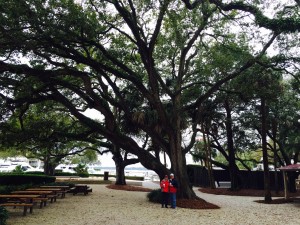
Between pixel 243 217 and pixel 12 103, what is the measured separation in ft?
36.5

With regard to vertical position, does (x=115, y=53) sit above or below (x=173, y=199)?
above

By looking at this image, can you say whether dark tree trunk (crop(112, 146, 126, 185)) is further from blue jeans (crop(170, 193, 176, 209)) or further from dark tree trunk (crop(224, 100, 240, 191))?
blue jeans (crop(170, 193, 176, 209))

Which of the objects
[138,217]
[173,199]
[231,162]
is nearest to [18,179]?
[173,199]

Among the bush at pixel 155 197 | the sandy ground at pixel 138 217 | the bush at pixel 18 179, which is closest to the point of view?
the sandy ground at pixel 138 217

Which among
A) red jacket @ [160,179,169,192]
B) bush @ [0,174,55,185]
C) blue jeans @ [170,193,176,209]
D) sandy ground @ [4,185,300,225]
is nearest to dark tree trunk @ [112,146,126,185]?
bush @ [0,174,55,185]

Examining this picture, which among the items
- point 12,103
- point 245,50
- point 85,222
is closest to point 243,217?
point 85,222

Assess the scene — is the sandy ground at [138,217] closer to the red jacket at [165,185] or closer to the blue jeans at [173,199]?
the blue jeans at [173,199]

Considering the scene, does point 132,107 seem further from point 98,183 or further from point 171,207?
point 98,183

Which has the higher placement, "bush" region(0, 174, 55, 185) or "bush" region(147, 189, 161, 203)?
"bush" region(0, 174, 55, 185)

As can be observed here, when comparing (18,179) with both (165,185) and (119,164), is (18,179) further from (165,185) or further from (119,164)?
(165,185)

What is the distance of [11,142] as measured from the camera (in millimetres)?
16297

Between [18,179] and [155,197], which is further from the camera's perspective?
[18,179]

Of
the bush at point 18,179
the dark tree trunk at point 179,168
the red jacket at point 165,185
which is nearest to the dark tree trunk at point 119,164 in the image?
the bush at point 18,179

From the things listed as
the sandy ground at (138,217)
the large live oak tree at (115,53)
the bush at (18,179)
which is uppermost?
the large live oak tree at (115,53)
